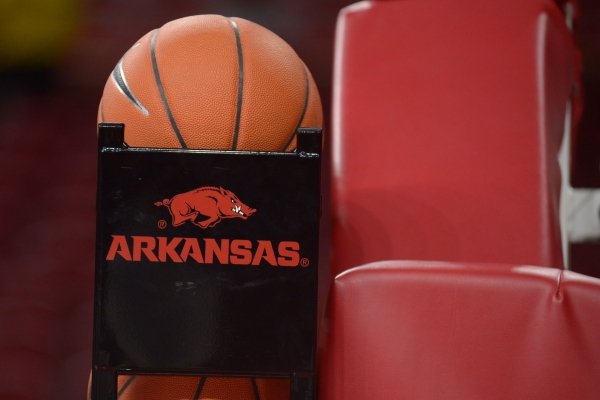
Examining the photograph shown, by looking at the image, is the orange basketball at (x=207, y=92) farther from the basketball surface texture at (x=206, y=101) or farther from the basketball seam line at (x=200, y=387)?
the basketball seam line at (x=200, y=387)

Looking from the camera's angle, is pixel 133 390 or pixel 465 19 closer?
pixel 133 390

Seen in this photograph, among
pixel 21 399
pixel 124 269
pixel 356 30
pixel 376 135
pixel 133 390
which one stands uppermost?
pixel 356 30

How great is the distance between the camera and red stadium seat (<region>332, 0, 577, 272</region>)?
3.25 feet

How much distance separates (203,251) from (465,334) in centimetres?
25

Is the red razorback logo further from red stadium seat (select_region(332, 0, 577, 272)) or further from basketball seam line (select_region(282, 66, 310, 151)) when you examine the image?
→ red stadium seat (select_region(332, 0, 577, 272))

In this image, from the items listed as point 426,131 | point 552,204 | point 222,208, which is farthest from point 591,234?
point 222,208

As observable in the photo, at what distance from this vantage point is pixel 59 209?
2.86m

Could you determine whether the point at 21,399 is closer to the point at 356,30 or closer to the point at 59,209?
the point at 59,209

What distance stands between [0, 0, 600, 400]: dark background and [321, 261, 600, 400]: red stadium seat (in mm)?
1445

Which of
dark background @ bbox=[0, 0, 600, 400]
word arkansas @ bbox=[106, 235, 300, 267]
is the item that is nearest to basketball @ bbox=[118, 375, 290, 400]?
word arkansas @ bbox=[106, 235, 300, 267]

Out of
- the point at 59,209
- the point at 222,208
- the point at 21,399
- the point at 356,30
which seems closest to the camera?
Result: the point at 222,208

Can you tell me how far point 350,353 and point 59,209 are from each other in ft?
7.41

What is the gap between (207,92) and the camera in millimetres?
823

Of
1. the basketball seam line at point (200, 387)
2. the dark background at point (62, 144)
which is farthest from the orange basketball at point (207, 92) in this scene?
the dark background at point (62, 144)
